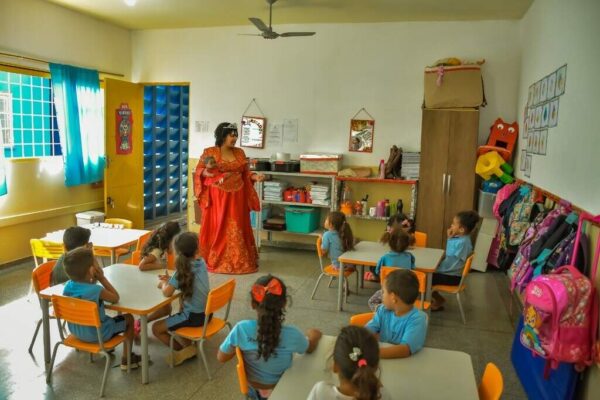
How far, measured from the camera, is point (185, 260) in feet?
10.6

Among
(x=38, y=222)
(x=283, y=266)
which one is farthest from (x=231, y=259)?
(x=38, y=222)

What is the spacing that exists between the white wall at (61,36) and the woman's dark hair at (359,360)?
553cm

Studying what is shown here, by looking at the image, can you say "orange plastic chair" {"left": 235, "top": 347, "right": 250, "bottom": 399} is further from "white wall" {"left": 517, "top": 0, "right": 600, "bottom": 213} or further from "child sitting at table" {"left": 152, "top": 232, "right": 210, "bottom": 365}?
"white wall" {"left": 517, "top": 0, "right": 600, "bottom": 213}

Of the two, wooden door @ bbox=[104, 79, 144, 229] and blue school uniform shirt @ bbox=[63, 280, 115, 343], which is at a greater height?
wooden door @ bbox=[104, 79, 144, 229]

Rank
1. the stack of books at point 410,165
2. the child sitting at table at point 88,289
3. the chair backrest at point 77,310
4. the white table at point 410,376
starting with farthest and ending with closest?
the stack of books at point 410,165 → the child sitting at table at point 88,289 → the chair backrest at point 77,310 → the white table at point 410,376

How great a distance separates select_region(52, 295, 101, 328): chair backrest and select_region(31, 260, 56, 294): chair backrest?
575mm

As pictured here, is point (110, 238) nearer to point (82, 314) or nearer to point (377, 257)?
point (82, 314)

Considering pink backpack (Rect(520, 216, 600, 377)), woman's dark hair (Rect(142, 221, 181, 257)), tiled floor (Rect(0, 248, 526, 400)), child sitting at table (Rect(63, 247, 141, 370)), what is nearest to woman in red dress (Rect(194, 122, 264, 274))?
tiled floor (Rect(0, 248, 526, 400))

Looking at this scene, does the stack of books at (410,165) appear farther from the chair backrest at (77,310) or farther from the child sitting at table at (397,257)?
the chair backrest at (77,310)

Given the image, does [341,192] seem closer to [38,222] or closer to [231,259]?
[231,259]

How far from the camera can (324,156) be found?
6652 mm

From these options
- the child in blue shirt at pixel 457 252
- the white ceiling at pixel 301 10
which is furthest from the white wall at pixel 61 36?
the child in blue shirt at pixel 457 252

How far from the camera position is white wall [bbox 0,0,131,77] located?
223 inches

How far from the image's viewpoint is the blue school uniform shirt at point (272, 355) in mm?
2221
